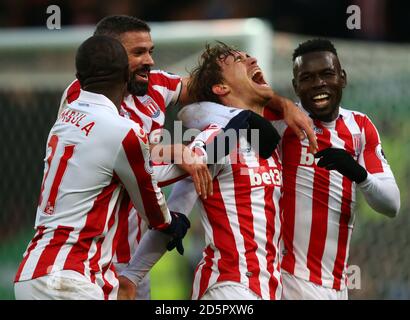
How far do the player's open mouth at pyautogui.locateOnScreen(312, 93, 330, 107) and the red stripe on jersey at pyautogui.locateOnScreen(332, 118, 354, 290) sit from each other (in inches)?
6.2

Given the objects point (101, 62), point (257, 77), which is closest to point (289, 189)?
point (257, 77)

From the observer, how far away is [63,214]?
416 centimetres

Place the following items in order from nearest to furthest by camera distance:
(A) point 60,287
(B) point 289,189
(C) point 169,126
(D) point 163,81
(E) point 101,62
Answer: (A) point 60,287, (E) point 101,62, (B) point 289,189, (D) point 163,81, (C) point 169,126

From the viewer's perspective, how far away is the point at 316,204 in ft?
16.2

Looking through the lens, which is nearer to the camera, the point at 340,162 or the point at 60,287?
the point at 60,287

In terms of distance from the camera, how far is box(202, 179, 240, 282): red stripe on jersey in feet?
14.6

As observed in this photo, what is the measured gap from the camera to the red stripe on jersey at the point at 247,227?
14.6ft

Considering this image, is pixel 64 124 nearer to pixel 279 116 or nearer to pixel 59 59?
pixel 279 116

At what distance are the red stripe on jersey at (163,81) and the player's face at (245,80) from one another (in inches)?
18.4

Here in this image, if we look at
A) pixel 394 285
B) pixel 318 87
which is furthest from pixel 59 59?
pixel 318 87

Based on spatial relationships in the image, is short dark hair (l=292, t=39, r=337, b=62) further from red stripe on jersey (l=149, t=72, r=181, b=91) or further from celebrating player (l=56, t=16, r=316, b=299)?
red stripe on jersey (l=149, t=72, r=181, b=91)

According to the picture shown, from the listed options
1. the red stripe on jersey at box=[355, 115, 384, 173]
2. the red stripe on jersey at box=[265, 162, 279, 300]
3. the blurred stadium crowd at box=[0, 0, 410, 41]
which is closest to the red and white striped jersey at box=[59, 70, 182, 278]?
the red stripe on jersey at box=[265, 162, 279, 300]

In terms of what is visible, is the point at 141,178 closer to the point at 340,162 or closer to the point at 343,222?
the point at 340,162

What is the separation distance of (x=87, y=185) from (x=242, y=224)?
2.46ft
